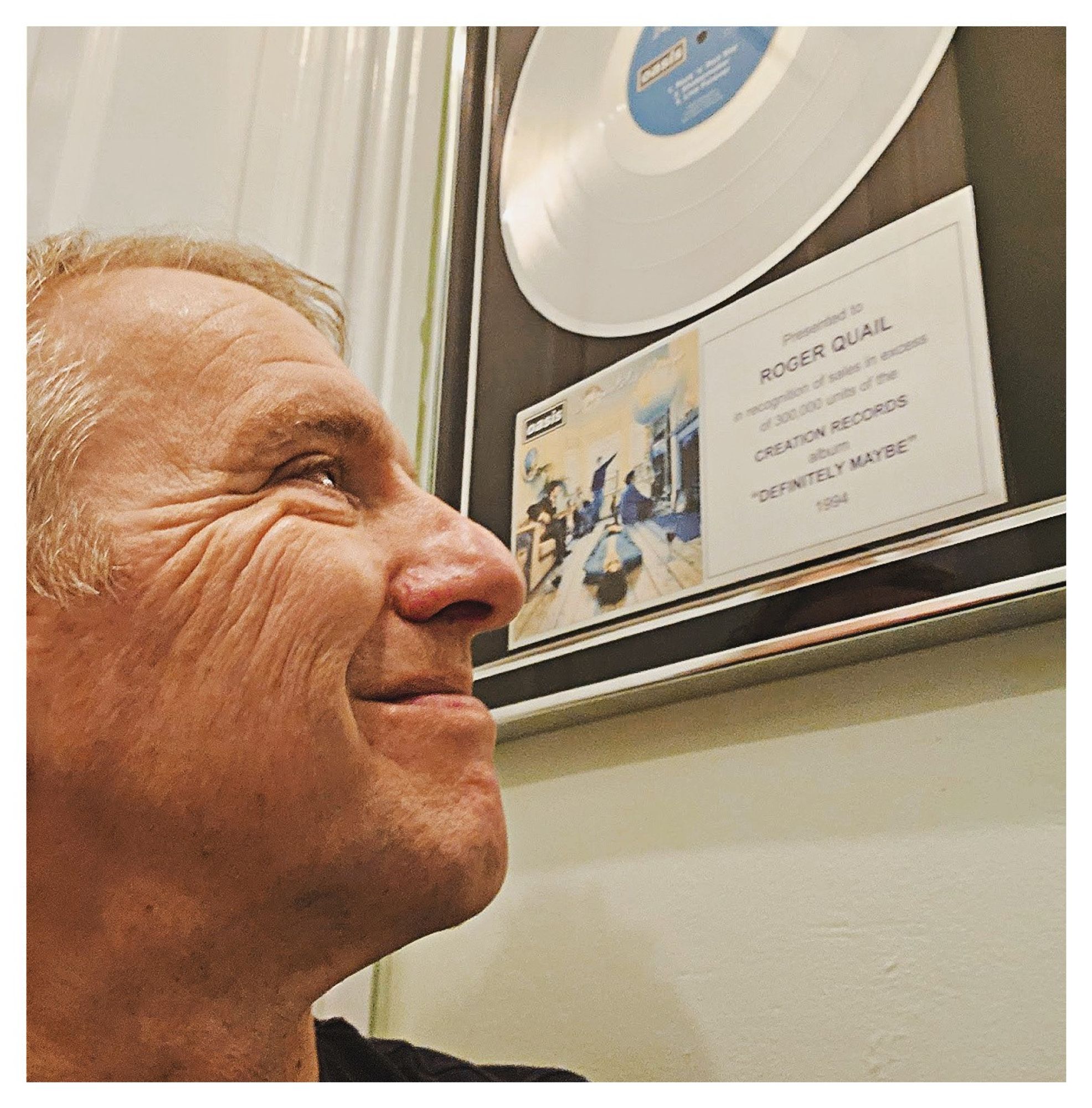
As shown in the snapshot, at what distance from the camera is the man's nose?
0.49m

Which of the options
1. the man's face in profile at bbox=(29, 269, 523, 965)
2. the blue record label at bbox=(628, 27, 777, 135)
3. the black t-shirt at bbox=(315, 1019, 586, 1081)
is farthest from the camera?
the blue record label at bbox=(628, 27, 777, 135)

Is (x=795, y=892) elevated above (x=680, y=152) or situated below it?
below

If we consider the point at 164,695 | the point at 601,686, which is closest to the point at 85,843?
the point at 164,695

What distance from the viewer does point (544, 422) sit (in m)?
0.76

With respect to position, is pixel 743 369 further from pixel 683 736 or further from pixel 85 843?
pixel 85 843

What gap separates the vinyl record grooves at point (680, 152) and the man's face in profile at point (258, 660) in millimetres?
306

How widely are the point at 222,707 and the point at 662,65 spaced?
1.97 feet

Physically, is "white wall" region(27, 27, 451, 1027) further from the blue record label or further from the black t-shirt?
the blue record label

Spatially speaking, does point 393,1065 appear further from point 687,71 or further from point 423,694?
point 687,71

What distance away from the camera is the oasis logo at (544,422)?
2.47 feet

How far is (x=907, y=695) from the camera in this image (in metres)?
0.55

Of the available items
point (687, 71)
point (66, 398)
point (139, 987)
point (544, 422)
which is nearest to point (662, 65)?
point (687, 71)

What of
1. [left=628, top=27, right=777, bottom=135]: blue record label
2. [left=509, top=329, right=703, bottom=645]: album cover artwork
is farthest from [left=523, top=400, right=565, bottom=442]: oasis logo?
[left=628, top=27, right=777, bottom=135]: blue record label

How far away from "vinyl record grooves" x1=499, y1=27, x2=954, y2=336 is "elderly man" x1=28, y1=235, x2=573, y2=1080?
319 millimetres
